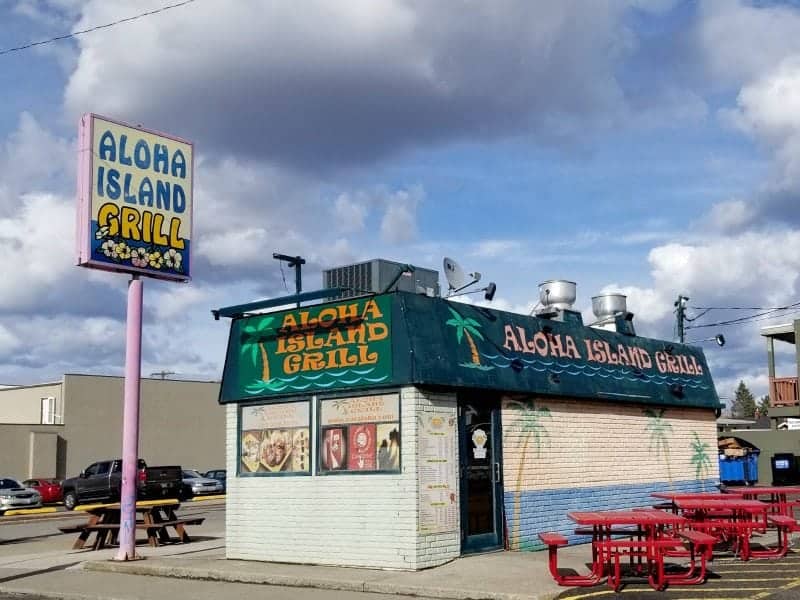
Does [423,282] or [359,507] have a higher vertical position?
[423,282]

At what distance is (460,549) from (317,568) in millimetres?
1949

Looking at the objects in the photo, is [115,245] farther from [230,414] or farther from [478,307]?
[478,307]

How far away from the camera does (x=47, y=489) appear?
1586 inches

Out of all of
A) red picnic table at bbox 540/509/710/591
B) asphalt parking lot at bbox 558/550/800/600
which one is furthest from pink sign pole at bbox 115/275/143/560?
asphalt parking lot at bbox 558/550/800/600

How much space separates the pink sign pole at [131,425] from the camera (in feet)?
49.0

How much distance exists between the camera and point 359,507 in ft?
44.1

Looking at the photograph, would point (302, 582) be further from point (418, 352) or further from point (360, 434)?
point (418, 352)

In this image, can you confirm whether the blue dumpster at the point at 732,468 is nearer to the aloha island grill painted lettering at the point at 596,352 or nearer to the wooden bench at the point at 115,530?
the aloha island grill painted lettering at the point at 596,352

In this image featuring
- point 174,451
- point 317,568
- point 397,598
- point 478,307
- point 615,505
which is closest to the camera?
point 397,598

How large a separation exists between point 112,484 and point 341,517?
24.8 meters

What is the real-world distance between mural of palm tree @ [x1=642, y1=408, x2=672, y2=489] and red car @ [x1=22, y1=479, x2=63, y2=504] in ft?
95.7

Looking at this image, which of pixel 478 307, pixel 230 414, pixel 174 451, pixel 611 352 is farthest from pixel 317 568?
pixel 174 451

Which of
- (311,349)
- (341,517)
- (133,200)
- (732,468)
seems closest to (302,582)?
(341,517)

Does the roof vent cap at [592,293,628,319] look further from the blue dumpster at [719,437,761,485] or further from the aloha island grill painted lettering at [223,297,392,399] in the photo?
the blue dumpster at [719,437,761,485]
